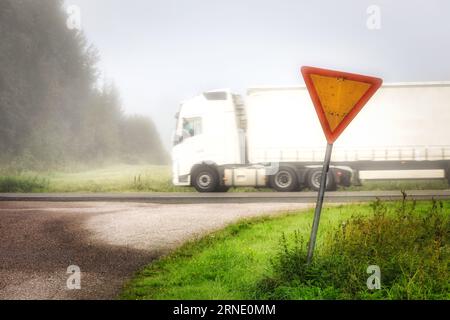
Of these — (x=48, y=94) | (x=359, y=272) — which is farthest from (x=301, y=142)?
(x=48, y=94)

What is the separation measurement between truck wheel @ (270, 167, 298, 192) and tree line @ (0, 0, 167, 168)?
18090 millimetres

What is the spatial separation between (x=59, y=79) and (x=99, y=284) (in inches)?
1316

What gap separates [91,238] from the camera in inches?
366

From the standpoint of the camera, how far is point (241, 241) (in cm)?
859

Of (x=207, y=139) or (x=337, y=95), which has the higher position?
(x=207, y=139)

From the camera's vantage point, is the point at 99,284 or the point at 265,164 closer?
the point at 99,284

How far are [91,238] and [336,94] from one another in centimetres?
558

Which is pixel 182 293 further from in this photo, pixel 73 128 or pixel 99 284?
pixel 73 128

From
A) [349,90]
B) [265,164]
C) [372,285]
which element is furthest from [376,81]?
[265,164]

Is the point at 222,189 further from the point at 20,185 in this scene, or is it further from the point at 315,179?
the point at 20,185

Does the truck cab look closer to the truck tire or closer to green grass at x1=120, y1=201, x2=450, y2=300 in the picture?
the truck tire

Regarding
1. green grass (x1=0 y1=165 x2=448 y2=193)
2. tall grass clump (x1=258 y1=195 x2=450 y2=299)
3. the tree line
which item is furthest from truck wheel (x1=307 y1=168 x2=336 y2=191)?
the tree line

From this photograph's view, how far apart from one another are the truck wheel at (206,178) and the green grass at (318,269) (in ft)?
36.3
